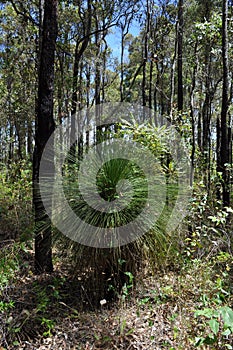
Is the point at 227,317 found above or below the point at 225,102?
below

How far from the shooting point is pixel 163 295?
281cm

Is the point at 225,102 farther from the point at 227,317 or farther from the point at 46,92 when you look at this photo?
the point at 227,317

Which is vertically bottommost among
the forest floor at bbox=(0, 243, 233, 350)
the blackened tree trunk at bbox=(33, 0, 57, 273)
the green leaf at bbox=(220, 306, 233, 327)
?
the forest floor at bbox=(0, 243, 233, 350)

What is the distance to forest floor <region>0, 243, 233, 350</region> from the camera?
94.0 inches

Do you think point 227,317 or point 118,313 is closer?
point 227,317

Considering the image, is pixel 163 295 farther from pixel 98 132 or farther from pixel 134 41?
pixel 134 41

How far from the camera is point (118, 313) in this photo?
2646 millimetres

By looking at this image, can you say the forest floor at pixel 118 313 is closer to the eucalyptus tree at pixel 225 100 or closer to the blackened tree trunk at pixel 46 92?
the blackened tree trunk at pixel 46 92

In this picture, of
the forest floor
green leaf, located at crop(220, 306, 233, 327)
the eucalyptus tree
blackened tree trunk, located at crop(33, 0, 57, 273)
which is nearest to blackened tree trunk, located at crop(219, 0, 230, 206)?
the eucalyptus tree

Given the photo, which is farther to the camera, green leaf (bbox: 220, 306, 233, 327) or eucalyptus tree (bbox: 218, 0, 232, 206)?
eucalyptus tree (bbox: 218, 0, 232, 206)

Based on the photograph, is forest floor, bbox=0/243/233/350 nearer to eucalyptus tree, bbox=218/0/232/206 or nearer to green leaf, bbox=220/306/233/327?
green leaf, bbox=220/306/233/327

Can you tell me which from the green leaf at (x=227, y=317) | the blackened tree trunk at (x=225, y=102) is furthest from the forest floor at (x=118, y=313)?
the blackened tree trunk at (x=225, y=102)

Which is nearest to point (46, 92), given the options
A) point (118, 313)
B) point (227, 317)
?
point (118, 313)

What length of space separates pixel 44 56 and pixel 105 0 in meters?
7.38
